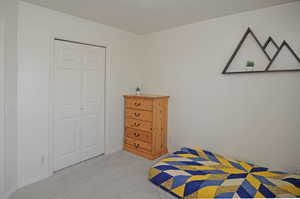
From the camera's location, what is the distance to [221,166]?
2.40 m

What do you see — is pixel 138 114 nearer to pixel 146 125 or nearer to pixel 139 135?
pixel 146 125

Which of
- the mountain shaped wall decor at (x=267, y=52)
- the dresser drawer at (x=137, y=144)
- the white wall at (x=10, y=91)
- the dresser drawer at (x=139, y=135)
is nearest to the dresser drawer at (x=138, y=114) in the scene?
the dresser drawer at (x=139, y=135)

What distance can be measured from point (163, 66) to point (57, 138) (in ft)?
7.56

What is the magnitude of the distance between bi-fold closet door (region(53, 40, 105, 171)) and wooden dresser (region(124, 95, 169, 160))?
54 centimetres

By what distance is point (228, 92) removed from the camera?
2754 mm

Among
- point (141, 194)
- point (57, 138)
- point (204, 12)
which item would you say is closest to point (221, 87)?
point (204, 12)

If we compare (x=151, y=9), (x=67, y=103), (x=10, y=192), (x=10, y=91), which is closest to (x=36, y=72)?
(x=10, y=91)

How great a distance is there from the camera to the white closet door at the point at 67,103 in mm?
2680

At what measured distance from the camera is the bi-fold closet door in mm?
2701

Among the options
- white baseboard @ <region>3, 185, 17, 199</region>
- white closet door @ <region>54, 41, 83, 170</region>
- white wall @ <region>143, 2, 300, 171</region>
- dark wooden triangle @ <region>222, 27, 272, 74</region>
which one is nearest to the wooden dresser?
white wall @ <region>143, 2, 300, 171</region>

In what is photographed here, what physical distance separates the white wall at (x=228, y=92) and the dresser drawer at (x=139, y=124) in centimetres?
52

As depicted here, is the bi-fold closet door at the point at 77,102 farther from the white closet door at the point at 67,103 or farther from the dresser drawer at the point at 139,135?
the dresser drawer at the point at 139,135

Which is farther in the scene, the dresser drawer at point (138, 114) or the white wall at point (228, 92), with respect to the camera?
the dresser drawer at point (138, 114)

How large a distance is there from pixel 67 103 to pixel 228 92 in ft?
8.52
